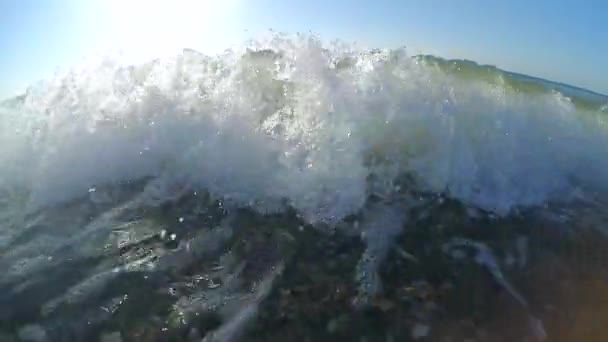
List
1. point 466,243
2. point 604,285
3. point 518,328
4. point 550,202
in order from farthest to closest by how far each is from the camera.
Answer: point 550,202 → point 466,243 → point 604,285 → point 518,328

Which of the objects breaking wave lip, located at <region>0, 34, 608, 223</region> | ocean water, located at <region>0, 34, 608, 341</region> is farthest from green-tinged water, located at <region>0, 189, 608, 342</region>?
breaking wave lip, located at <region>0, 34, 608, 223</region>

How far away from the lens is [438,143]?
6027 millimetres

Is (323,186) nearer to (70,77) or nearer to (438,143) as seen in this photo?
(438,143)

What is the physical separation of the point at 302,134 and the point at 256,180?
28.6 inches

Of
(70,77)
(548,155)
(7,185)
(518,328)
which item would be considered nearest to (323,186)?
(518,328)

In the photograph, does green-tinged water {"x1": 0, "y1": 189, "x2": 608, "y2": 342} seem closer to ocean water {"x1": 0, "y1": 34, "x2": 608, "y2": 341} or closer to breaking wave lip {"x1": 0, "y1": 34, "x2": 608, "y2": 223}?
ocean water {"x1": 0, "y1": 34, "x2": 608, "y2": 341}

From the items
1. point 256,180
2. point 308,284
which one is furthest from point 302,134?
point 308,284

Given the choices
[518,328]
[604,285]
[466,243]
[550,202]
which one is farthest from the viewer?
[550,202]

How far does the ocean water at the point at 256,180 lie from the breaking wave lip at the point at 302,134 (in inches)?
0.9

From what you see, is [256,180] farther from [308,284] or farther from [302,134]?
[308,284]

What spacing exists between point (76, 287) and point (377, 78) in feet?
12.9

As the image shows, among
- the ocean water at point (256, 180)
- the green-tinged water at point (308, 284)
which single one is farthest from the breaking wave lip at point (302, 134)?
the green-tinged water at point (308, 284)

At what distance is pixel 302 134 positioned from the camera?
5867 millimetres

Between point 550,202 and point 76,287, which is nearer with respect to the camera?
point 76,287
